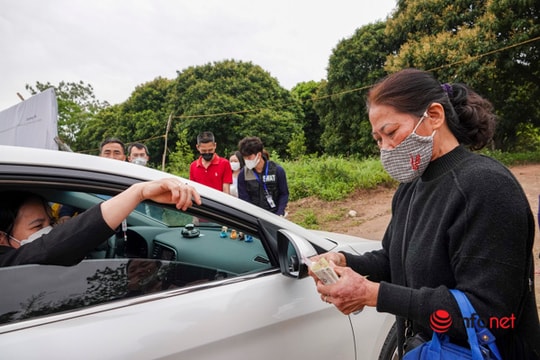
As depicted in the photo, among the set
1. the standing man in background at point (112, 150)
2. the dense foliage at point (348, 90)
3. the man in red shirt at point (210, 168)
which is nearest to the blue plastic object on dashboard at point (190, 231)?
the standing man in background at point (112, 150)

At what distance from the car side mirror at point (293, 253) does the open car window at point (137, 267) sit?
0.07 m

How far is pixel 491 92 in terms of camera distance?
13.7 metres

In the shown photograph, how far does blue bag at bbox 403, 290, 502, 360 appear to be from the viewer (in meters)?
1.01

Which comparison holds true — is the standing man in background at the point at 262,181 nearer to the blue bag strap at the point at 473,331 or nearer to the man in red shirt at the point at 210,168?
the man in red shirt at the point at 210,168

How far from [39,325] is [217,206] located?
0.69 meters

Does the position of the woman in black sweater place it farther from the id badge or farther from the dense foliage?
the dense foliage

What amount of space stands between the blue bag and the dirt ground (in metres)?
5.56

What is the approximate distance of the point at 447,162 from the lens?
3.87 feet

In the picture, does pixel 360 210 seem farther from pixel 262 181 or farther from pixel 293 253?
pixel 293 253

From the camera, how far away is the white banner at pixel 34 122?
18.2ft

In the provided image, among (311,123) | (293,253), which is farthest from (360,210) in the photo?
(311,123)

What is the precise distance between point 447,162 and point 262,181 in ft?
11.4

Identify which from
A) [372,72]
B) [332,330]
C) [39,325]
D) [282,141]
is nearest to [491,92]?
[372,72]

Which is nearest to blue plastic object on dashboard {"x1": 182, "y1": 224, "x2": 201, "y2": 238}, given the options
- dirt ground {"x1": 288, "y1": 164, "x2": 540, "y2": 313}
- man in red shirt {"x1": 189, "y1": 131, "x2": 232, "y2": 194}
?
man in red shirt {"x1": 189, "y1": 131, "x2": 232, "y2": 194}
